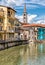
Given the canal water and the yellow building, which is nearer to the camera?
the canal water

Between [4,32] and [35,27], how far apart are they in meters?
35.5

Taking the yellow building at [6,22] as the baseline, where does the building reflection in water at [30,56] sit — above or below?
below

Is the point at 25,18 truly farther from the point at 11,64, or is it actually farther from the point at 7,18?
the point at 11,64

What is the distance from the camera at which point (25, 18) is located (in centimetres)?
13988

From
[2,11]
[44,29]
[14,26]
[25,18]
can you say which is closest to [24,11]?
[25,18]

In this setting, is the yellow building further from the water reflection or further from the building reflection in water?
the water reflection

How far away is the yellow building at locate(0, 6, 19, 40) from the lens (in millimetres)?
65438

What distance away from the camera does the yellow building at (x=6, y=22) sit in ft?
215

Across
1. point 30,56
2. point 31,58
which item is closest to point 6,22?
point 30,56

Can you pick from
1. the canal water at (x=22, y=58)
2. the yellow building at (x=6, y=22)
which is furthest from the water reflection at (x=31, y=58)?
the yellow building at (x=6, y=22)

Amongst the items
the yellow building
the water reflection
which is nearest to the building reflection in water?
the water reflection

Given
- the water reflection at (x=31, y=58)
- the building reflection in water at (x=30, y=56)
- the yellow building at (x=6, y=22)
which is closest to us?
the water reflection at (x=31, y=58)

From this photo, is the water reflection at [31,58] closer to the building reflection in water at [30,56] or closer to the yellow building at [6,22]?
the building reflection in water at [30,56]

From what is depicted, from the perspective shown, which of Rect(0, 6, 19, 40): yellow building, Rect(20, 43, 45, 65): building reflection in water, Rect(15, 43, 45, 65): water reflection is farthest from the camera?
Rect(0, 6, 19, 40): yellow building
